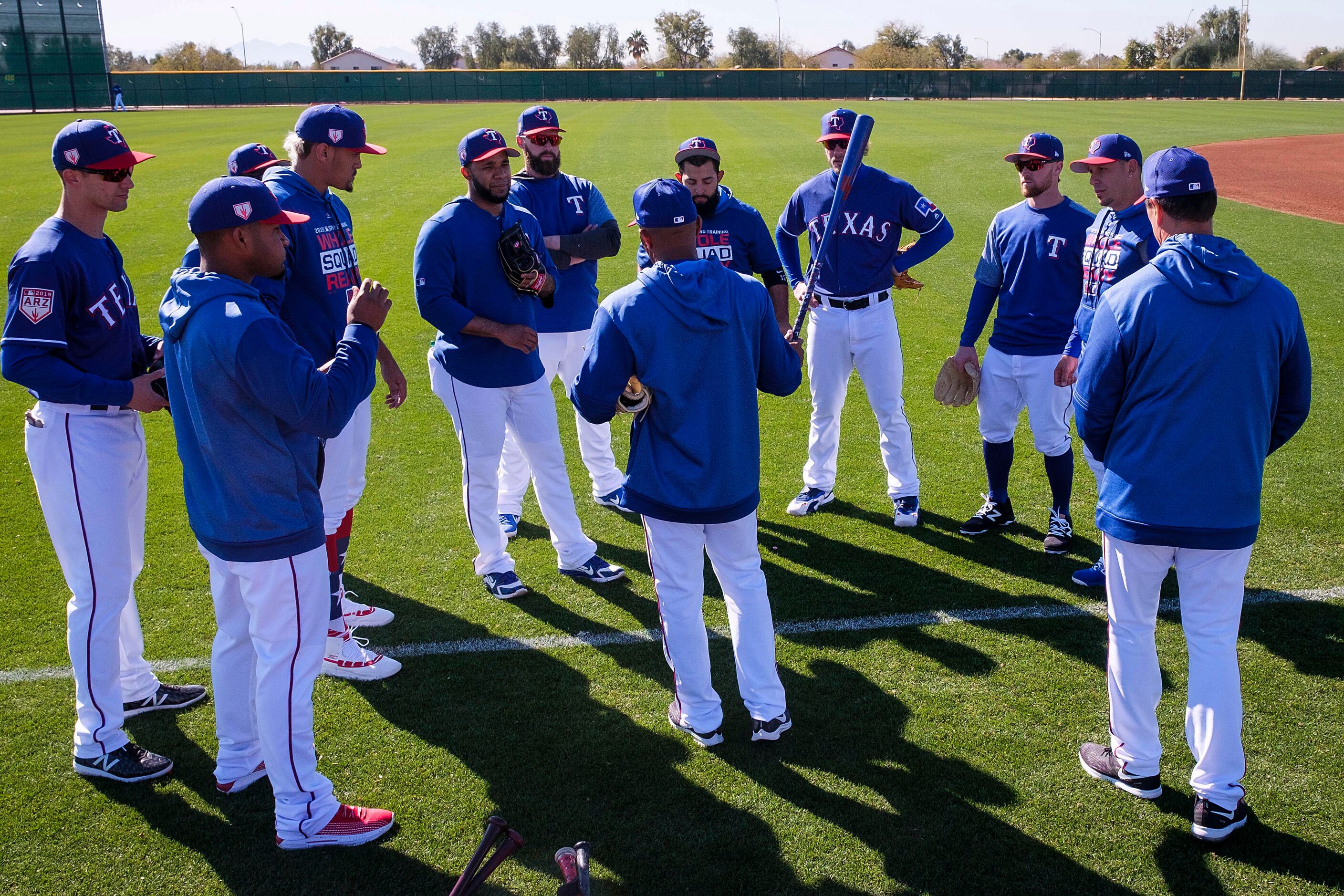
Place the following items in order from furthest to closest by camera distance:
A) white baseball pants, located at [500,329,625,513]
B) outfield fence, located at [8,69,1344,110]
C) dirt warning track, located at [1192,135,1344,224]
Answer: outfield fence, located at [8,69,1344,110]
dirt warning track, located at [1192,135,1344,224]
white baseball pants, located at [500,329,625,513]

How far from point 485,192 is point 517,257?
0.38 metres

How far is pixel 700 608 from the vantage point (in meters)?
3.98

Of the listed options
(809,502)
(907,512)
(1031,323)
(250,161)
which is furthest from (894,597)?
(250,161)

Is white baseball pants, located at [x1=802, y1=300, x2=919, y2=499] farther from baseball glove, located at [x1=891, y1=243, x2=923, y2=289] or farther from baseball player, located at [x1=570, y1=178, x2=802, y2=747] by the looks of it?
baseball player, located at [x1=570, y1=178, x2=802, y2=747]

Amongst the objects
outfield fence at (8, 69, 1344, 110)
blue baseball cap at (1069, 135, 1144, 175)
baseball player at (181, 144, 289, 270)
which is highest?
outfield fence at (8, 69, 1344, 110)

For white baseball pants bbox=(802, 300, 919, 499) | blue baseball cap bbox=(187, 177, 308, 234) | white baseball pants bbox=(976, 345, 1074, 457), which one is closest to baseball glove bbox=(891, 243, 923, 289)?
white baseball pants bbox=(802, 300, 919, 499)

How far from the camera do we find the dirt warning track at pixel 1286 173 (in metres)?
18.1

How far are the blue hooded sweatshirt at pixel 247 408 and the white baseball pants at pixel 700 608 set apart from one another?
1.32 m

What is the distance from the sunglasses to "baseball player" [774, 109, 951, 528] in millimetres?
3635

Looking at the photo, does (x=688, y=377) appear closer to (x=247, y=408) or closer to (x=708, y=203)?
(x=247, y=408)

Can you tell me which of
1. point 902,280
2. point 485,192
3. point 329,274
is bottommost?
point 902,280

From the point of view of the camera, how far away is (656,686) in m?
4.48

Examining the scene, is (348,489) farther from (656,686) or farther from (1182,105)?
(1182,105)

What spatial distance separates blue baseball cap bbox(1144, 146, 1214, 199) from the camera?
10.7 feet
